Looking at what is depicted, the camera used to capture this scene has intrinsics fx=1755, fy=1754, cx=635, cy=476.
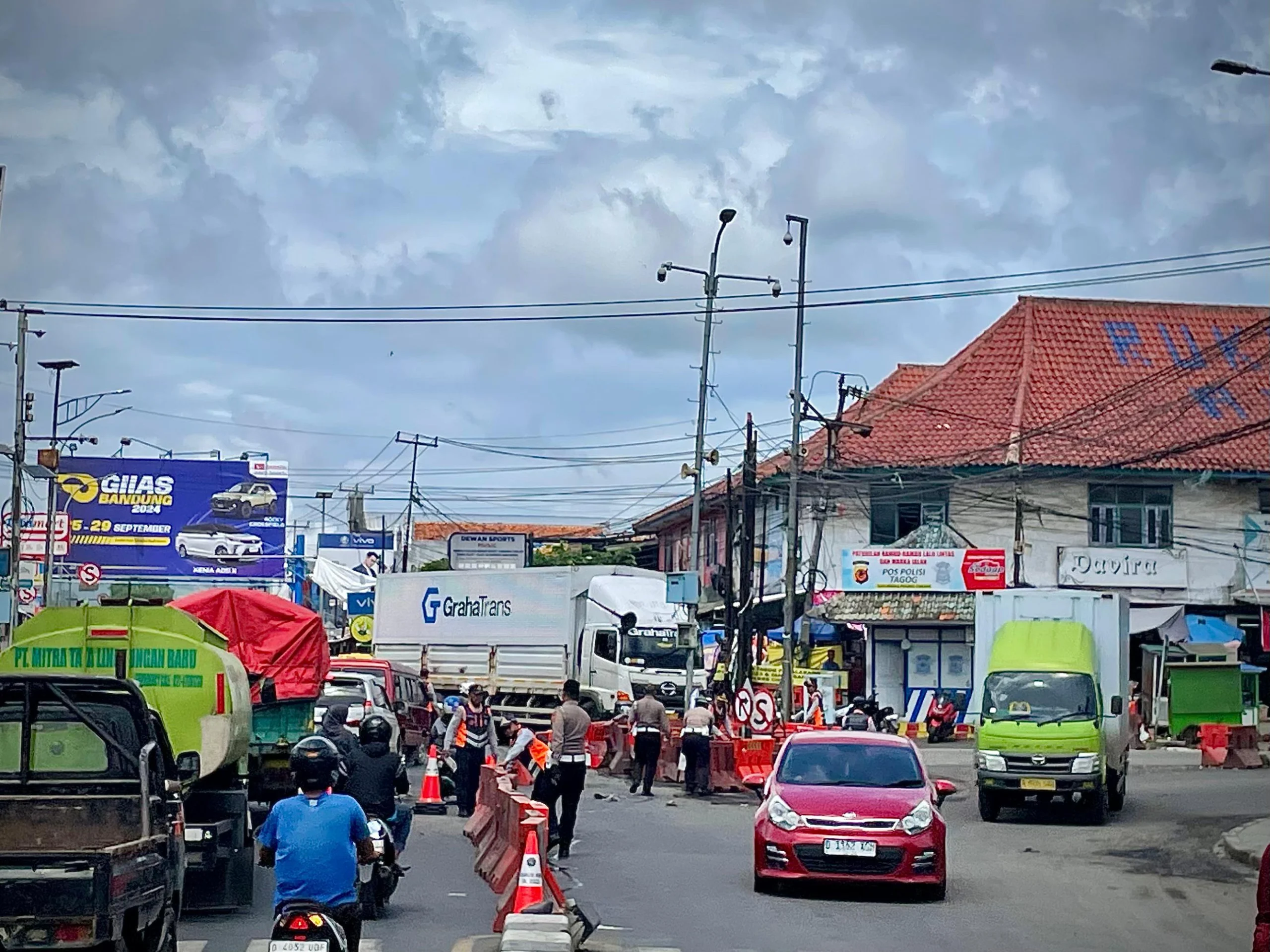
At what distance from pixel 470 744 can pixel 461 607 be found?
22.6 m

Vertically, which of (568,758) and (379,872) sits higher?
(568,758)

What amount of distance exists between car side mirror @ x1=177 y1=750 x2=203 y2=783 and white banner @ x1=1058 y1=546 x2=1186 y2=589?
36873 millimetres

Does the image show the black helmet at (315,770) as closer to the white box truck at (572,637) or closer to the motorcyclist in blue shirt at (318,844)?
the motorcyclist in blue shirt at (318,844)

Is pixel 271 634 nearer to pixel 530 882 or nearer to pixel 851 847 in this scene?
pixel 851 847

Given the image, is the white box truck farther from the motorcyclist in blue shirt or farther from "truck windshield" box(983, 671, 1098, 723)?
the motorcyclist in blue shirt

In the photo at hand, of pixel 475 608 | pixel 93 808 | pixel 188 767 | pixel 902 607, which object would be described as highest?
pixel 902 607

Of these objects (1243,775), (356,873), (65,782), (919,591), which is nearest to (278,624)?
(65,782)

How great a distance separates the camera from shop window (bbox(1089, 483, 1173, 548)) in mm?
45656

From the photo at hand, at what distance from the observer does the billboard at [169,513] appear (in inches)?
2202

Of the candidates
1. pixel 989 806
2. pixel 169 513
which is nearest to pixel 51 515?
pixel 169 513

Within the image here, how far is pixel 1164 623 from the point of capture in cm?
4416

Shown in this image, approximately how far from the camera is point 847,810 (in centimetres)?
1542

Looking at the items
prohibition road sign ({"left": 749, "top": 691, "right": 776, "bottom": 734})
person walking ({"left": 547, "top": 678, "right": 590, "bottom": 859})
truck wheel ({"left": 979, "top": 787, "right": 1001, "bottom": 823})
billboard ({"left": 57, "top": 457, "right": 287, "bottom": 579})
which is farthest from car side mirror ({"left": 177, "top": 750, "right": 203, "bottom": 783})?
billboard ({"left": 57, "top": 457, "right": 287, "bottom": 579})

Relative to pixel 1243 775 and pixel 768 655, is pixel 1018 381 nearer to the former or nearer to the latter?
pixel 768 655
